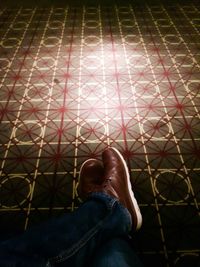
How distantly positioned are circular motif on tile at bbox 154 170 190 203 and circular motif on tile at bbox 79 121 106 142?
0.45m

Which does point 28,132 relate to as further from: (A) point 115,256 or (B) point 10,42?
(B) point 10,42

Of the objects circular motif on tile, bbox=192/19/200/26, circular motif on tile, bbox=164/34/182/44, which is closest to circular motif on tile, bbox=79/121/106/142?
circular motif on tile, bbox=164/34/182/44

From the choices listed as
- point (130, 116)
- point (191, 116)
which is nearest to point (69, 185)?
point (130, 116)

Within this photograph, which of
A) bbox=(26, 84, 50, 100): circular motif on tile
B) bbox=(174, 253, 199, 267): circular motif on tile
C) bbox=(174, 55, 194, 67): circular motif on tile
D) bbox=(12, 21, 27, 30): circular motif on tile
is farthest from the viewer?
bbox=(12, 21, 27, 30): circular motif on tile

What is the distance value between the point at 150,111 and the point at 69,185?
30.9 inches

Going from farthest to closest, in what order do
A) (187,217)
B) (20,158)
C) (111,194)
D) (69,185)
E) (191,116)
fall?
(191,116), (20,158), (69,185), (187,217), (111,194)

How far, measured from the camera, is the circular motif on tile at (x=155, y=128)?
170 cm

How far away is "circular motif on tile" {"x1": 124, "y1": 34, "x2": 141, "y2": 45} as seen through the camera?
256cm

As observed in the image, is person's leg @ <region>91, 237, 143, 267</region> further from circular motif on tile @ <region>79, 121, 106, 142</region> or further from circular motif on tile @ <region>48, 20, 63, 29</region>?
circular motif on tile @ <region>48, 20, 63, 29</region>

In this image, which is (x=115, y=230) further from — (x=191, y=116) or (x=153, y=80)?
(x=153, y=80)

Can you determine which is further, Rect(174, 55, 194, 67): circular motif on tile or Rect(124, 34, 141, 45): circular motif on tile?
Rect(124, 34, 141, 45): circular motif on tile

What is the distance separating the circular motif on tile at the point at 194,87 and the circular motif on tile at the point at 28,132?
114 centimetres

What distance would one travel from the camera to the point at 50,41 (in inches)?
102

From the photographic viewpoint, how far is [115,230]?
975mm
